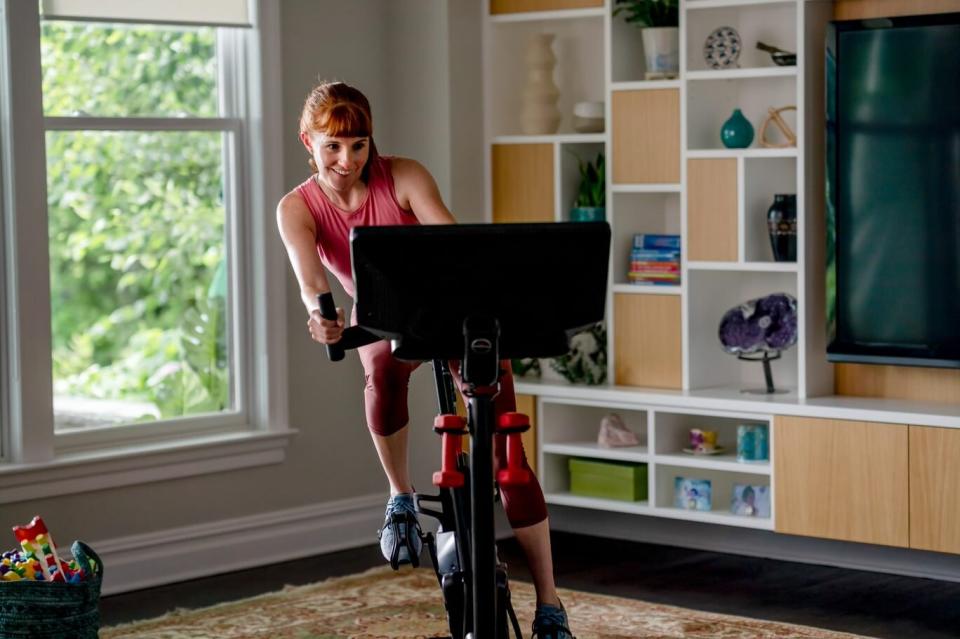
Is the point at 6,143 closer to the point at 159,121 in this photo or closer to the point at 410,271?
the point at 159,121

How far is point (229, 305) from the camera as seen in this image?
17.6 ft

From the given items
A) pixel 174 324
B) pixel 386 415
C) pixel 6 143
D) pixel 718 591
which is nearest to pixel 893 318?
pixel 718 591

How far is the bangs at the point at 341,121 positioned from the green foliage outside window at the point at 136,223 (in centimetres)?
194

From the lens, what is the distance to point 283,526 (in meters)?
5.44

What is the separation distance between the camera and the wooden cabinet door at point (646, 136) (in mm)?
5281

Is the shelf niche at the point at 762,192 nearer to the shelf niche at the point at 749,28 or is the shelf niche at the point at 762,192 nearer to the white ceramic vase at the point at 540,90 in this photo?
the shelf niche at the point at 749,28

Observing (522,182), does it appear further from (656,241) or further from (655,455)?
(655,455)

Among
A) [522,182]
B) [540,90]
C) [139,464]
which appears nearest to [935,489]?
[522,182]

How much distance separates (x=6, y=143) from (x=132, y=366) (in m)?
0.90

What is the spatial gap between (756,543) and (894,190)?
1.35 m

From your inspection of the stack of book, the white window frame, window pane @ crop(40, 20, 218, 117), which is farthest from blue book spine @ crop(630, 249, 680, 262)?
window pane @ crop(40, 20, 218, 117)

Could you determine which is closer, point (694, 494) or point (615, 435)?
point (694, 494)

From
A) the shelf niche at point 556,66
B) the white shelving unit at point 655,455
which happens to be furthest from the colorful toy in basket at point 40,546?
the shelf niche at point 556,66

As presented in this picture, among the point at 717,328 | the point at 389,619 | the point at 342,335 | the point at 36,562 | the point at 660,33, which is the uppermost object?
the point at 660,33
